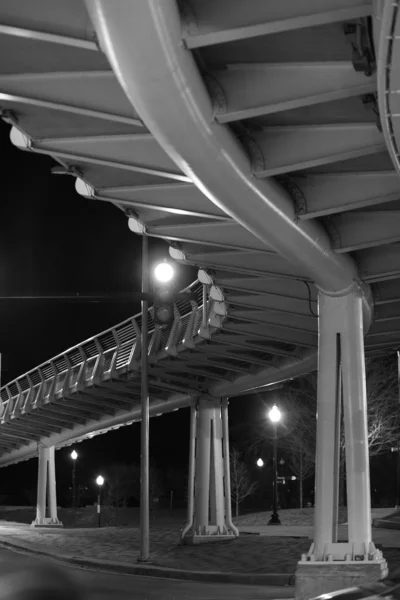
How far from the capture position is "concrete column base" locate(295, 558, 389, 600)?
16094 millimetres

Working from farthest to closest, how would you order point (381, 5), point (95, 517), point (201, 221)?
point (95, 517) < point (201, 221) < point (381, 5)

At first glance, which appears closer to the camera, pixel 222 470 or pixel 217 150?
pixel 217 150

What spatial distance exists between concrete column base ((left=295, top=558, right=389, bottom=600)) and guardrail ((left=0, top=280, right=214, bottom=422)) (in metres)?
8.09

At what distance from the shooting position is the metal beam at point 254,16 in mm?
8547

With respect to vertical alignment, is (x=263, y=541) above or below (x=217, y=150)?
below

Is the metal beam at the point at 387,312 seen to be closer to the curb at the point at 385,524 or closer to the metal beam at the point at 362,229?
the metal beam at the point at 362,229

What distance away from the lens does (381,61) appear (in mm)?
8539

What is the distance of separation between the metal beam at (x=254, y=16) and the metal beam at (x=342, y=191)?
18.5ft

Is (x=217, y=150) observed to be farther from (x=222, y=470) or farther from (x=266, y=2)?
(x=222, y=470)

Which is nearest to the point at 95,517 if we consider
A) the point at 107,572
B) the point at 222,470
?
the point at 222,470

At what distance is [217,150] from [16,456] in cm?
5574

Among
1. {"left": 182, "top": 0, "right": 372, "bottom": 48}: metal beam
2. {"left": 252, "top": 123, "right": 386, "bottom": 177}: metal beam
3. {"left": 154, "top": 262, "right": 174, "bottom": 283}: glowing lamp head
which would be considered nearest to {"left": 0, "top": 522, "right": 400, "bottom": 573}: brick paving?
{"left": 154, "top": 262, "right": 174, "bottom": 283}: glowing lamp head

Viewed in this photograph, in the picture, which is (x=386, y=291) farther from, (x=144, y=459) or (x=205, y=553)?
(x=205, y=553)

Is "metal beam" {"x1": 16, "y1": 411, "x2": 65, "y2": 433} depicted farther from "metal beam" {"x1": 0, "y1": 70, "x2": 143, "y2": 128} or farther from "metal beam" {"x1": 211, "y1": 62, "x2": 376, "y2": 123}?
"metal beam" {"x1": 211, "y1": 62, "x2": 376, "y2": 123}
